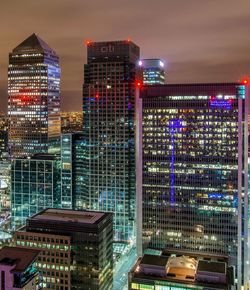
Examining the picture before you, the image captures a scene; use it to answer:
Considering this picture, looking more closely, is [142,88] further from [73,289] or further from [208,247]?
[73,289]

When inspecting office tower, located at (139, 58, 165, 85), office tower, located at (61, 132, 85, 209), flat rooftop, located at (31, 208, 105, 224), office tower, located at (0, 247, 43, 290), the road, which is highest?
office tower, located at (139, 58, 165, 85)

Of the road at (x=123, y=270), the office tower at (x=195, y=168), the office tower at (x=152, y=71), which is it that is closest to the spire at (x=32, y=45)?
the office tower at (x=152, y=71)

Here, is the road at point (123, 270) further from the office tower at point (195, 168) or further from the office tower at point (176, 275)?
the office tower at point (176, 275)

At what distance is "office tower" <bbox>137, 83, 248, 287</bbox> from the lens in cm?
9344

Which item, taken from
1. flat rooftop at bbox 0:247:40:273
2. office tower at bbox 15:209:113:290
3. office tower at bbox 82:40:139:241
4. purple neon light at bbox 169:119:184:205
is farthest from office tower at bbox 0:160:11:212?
flat rooftop at bbox 0:247:40:273

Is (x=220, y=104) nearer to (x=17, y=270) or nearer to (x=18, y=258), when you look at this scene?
(x=18, y=258)

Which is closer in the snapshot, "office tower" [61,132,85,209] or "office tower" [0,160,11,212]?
"office tower" [61,132,85,209]

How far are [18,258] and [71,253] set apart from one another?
76.6ft

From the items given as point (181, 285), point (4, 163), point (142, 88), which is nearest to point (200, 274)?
point (181, 285)

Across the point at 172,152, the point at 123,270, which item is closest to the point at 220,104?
the point at 172,152

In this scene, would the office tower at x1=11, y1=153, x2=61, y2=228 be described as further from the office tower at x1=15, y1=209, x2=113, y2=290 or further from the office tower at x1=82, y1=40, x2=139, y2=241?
the office tower at x1=15, y1=209, x2=113, y2=290

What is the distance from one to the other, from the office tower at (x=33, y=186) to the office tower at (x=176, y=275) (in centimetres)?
6446

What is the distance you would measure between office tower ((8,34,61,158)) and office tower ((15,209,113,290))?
323 ft

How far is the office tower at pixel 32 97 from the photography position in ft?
583
